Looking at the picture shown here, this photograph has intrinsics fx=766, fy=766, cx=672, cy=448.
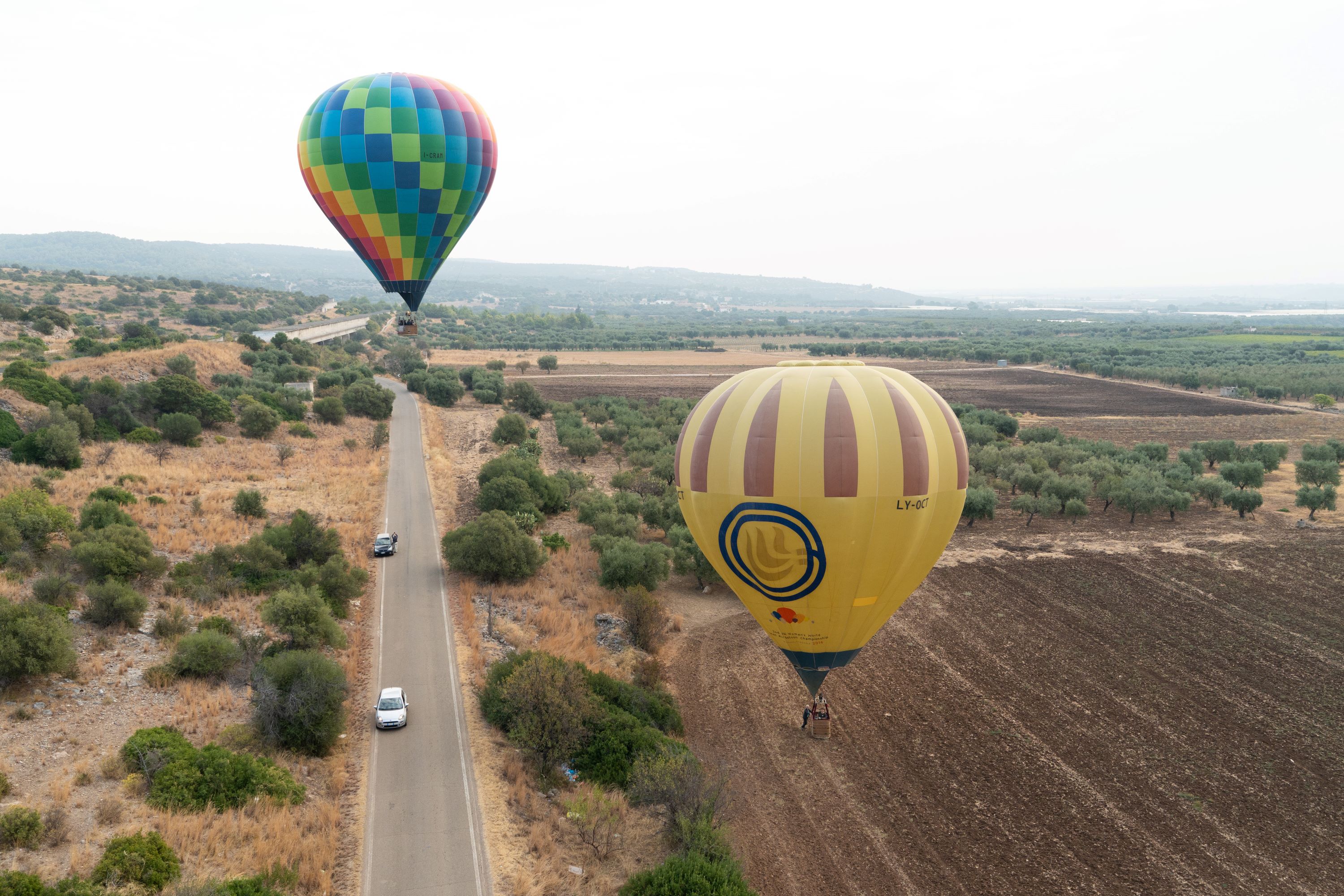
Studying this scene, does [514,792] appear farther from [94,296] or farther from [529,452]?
[94,296]

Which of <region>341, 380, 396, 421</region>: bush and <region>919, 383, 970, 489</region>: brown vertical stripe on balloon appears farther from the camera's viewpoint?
<region>341, 380, 396, 421</region>: bush

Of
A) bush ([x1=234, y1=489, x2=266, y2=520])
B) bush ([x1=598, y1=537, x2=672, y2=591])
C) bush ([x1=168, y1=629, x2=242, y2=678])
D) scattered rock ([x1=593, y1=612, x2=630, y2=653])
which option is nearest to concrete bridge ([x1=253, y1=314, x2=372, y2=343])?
bush ([x1=234, y1=489, x2=266, y2=520])

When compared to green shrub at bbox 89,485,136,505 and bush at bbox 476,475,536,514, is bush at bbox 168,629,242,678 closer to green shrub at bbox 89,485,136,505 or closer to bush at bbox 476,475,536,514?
green shrub at bbox 89,485,136,505

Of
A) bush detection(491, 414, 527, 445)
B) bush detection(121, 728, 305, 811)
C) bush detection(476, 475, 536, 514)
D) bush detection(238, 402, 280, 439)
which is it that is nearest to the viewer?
bush detection(121, 728, 305, 811)

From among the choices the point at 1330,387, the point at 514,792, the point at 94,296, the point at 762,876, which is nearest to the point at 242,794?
the point at 514,792

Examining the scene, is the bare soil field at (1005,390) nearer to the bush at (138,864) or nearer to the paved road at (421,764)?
the paved road at (421,764)

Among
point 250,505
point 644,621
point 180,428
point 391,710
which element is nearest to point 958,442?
point 644,621
